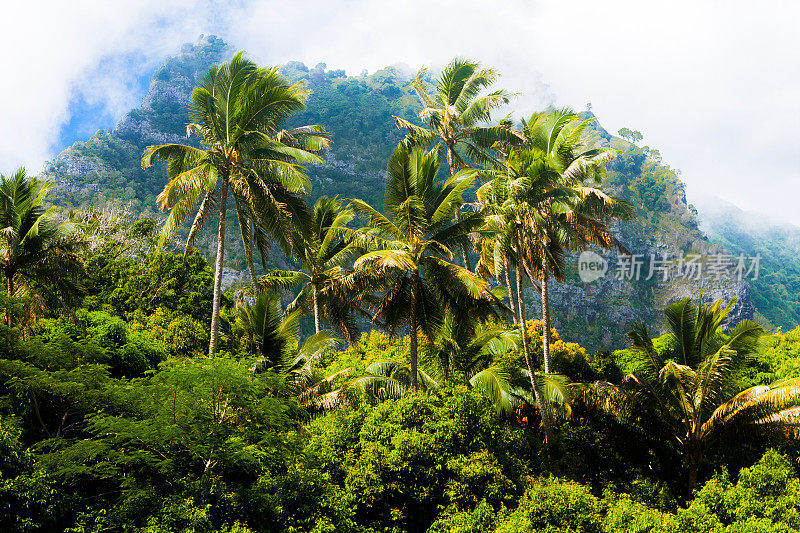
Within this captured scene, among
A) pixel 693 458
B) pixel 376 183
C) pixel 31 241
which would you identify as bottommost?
pixel 693 458

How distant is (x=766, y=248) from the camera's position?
130 m

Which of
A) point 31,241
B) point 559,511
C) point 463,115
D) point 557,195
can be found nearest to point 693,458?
point 559,511

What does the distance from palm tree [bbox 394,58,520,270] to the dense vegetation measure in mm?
116

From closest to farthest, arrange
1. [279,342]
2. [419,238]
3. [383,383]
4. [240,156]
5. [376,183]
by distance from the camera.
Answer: [383,383] → [419,238] → [240,156] → [279,342] → [376,183]

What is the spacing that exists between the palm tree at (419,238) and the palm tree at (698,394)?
5948 mm

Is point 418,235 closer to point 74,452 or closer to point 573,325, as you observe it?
point 74,452

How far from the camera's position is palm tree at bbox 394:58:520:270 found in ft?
71.3

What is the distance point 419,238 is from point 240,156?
601 centimetres

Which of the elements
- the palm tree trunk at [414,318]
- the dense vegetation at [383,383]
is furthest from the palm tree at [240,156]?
the palm tree trunk at [414,318]

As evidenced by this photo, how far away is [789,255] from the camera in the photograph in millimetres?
127875

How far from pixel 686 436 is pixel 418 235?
9836mm

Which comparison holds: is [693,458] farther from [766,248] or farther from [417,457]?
[766,248]

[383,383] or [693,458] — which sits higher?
[383,383]

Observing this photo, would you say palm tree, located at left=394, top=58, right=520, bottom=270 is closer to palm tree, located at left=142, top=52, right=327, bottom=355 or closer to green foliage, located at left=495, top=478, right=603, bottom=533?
palm tree, located at left=142, top=52, right=327, bottom=355
